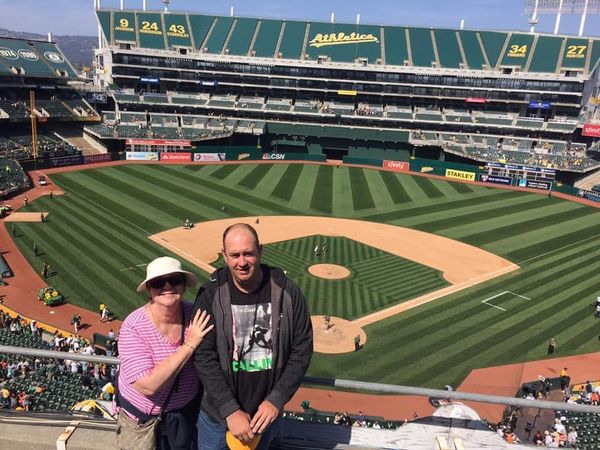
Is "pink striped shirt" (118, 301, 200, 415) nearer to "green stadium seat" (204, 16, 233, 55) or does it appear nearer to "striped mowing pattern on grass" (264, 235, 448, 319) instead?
"striped mowing pattern on grass" (264, 235, 448, 319)

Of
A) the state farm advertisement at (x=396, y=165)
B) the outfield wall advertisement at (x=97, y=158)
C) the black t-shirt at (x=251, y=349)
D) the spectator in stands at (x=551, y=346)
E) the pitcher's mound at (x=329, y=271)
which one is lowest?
the spectator in stands at (x=551, y=346)

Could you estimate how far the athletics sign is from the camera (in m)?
78.0

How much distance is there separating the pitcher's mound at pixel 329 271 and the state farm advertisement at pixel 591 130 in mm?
53276

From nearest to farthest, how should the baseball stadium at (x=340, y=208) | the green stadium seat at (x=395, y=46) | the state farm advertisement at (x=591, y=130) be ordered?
the baseball stadium at (x=340, y=208) → the state farm advertisement at (x=591, y=130) → the green stadium seat at (x=395, y=46)

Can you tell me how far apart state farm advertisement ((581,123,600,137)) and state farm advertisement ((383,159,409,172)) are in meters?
25.4

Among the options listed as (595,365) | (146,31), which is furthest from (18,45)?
(595,365)

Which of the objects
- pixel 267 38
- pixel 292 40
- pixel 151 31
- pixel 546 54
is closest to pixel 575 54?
pixel 546 54

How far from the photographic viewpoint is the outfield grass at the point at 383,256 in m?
22.6

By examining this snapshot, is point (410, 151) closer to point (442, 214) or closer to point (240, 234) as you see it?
point (442, 214)

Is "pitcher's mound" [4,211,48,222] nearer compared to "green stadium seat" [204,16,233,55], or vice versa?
"pitcher's mound" [4,211,48,222]

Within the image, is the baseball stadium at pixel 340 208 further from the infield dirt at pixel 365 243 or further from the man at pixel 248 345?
the man at pixel 248 345

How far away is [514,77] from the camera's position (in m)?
70.8

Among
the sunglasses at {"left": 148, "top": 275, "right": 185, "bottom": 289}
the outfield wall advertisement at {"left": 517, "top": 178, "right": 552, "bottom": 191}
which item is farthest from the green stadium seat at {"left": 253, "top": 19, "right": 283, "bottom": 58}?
the sunglasses at {"left": 148, "top": 275, "right": 185, "bottom": 289}

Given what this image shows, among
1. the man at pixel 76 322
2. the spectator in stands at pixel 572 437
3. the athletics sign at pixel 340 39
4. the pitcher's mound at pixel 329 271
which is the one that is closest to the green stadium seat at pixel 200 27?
the athletics sign at pixel 340 39
